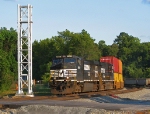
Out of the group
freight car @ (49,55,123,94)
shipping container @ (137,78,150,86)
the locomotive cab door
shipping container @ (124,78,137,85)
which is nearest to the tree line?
shipping container @ (124,78,137,85)

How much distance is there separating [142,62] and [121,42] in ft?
90.7

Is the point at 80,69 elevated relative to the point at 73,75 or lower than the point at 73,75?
elevated

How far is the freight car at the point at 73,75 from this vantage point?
103 ft

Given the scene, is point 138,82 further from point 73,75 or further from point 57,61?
point 57,61

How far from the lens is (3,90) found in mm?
39500

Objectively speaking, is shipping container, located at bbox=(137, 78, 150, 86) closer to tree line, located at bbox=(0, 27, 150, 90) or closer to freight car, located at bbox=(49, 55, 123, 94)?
freight car, located at bbox=(49, 55, 123, 94)

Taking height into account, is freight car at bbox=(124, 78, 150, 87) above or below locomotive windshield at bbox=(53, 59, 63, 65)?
below

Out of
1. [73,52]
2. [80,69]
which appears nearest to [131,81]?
[80,69]

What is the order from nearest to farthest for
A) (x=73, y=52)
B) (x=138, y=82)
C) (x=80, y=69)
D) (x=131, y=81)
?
1. (x=80, y=69)
2. (x=138, y=82)
3. (x=131, y=81)
4. (x=73, y=52)

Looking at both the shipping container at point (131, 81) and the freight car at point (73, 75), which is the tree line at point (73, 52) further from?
the freight car at point (73, 75)

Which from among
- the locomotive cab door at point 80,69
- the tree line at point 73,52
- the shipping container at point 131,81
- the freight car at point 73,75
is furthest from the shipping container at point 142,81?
the locomotive cab door at point 80,69

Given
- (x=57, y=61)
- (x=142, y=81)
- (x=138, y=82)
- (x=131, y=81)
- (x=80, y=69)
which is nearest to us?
(x=57, y=61)

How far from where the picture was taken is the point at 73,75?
32.5 m

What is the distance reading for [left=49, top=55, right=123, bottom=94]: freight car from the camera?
1240 inches
